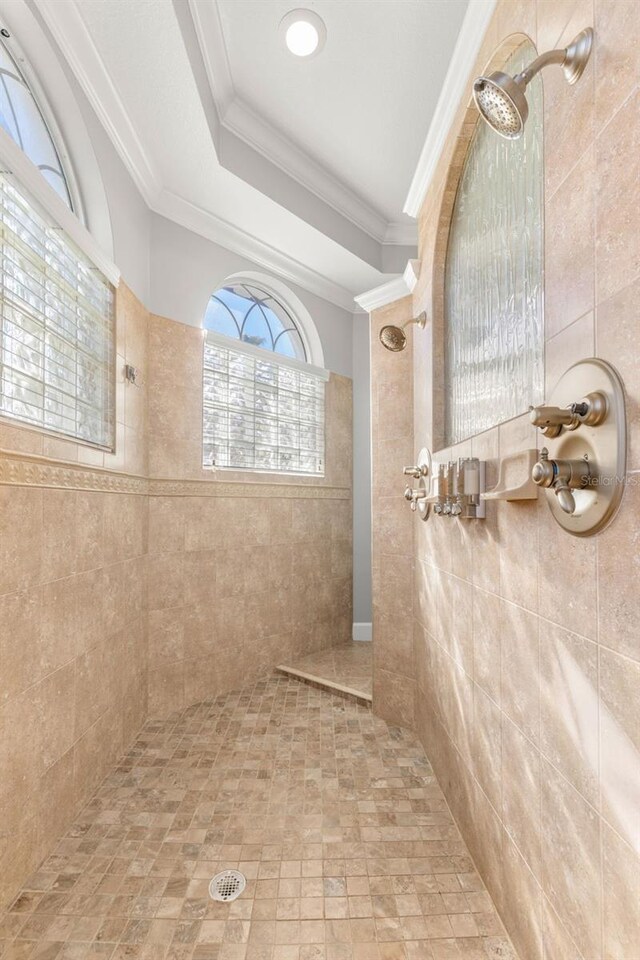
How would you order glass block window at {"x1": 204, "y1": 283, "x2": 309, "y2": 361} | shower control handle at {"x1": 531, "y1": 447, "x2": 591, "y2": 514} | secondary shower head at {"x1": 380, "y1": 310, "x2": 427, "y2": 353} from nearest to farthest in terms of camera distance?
shower control handle at {"x1": 531, "y1": 447, "x2": 591, "y2": 514}, secondary shower head at {"x1": 380, "y1": 310, "x2": 427, "y2": 353}, glass block window at {"x1": 204, "y1": 283, "x2": 309, "y2": 361}

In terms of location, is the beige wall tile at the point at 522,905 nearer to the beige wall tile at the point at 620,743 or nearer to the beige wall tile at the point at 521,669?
the beige wall tile at the point at 521,669

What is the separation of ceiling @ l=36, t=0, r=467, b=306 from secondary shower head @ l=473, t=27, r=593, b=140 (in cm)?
139

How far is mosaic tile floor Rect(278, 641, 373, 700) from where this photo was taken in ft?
9.09

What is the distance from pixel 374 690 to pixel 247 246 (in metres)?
2.74

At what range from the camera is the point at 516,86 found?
2.68 ft

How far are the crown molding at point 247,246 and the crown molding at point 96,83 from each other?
19 centimetres

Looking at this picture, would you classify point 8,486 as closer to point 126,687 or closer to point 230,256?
point 126,687

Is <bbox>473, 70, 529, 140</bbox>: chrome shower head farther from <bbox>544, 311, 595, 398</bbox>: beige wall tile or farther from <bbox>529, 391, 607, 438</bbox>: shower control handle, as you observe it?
<bbox>529, 391, 607, 438</bbox>: shower control handle

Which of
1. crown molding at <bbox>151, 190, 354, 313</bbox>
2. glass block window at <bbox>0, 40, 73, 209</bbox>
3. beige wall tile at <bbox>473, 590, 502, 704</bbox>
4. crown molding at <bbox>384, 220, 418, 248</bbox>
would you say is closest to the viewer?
beige wall tile at <bbox>473, 590, 502, 704</bbox>

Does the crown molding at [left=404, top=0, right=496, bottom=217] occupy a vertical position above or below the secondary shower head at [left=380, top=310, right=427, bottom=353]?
above

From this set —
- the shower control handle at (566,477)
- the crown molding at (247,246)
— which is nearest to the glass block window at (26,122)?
the crown molding at (247,246)

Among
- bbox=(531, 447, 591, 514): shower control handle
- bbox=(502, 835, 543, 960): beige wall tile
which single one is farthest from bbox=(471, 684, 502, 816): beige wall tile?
bbox=(531, 447, 591, 514): shower control handle

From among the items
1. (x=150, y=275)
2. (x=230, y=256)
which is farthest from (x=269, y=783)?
(x=230, y=256)

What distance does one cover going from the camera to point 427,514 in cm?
201
